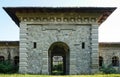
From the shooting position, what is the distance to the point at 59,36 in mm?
23281

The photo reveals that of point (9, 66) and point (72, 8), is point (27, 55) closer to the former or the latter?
point (9, 66)

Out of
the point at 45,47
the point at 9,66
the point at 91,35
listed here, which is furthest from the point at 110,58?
the point at 9,66

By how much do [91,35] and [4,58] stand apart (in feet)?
29.3

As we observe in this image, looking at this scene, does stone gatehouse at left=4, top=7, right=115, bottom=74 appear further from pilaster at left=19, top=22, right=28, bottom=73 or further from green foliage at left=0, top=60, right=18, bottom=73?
green foliage at left=0, top=60, right=18, bottom=73

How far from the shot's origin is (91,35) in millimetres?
23281

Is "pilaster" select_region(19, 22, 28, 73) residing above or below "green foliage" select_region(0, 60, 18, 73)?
above

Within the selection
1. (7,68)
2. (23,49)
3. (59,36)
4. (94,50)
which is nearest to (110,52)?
(94,50)

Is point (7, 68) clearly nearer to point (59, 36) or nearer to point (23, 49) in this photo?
point (23, 49)

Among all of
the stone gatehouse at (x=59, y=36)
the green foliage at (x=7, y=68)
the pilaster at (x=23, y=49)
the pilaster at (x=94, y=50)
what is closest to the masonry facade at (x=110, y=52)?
the pilaster at (x=94, y=50)

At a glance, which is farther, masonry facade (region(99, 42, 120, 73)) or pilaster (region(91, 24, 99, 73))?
masonry facade (region(99, 42, 120, 73))

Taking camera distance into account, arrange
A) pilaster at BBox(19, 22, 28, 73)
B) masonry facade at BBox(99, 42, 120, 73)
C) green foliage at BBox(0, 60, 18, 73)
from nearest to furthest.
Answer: pilaster at BBox(19, 22, 28, 73) < green foliage at BBox(0, 60, 18, 73) < masonry facade at BBox(99, 42, 120, 73)

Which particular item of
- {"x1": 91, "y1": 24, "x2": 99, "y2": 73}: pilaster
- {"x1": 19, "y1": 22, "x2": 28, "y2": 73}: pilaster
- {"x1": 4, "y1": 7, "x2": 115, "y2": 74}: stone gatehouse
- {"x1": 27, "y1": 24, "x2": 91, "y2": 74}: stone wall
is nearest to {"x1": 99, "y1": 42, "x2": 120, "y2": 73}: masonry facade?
{"x1": 91, "y1": 24, "x2": 99, "y2": 73}: pilaster

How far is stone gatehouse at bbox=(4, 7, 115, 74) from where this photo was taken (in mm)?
22969

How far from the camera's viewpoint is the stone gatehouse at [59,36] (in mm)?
22969
